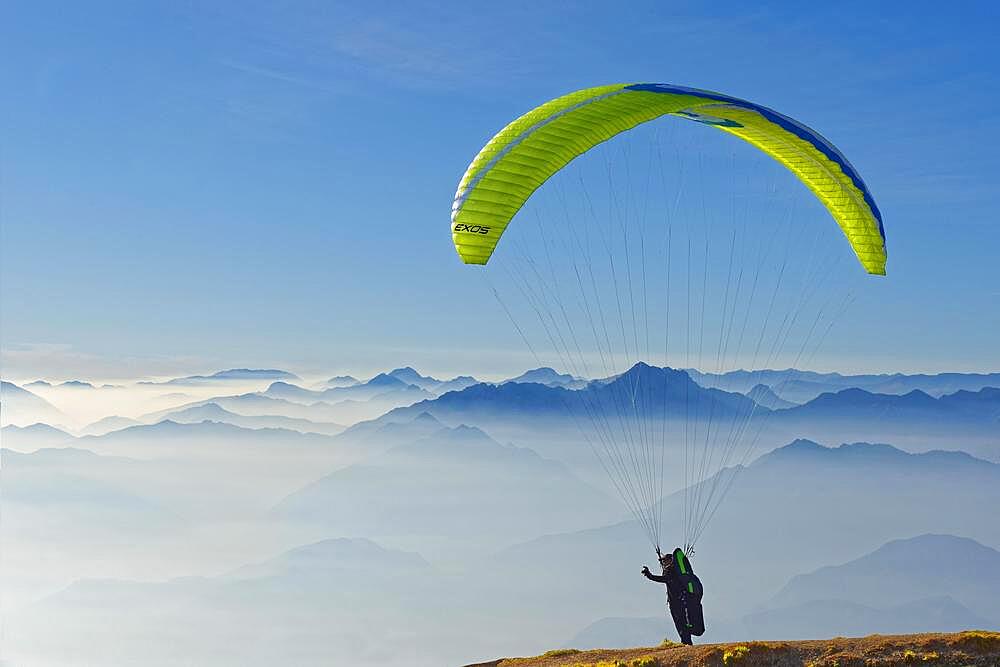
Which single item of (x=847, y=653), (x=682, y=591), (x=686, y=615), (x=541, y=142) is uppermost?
(x=541, y=142)

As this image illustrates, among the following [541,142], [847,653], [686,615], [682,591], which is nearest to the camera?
[541,142]

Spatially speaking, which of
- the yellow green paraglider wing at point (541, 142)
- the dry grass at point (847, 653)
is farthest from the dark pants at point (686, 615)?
the yellow green paraglider wing at point (541, 142)

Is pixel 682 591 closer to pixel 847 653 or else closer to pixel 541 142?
pixel 847 653

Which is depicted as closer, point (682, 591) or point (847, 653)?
point (847, 653)

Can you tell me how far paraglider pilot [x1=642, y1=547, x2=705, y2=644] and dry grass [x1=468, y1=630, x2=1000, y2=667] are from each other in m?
0.57

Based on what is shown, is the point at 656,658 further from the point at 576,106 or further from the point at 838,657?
the point at 576,106

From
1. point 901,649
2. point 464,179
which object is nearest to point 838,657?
point 901,649

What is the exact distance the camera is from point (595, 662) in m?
27.1

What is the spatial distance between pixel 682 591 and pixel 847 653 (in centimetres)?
407

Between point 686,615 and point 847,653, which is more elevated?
point 686,615

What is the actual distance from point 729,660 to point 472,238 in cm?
1164

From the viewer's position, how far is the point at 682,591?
2612 centimetres

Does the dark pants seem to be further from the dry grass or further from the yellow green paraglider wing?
the yellow green paraglider wing

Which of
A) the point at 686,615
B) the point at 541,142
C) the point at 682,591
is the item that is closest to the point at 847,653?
the point at 686,615
